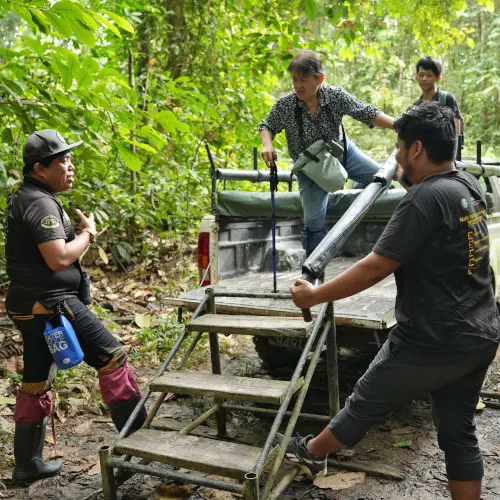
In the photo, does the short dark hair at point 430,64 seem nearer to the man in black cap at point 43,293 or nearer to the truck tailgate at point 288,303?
the truck tailgate at point 288,303

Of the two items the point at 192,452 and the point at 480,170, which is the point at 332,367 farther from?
the point at 480,170

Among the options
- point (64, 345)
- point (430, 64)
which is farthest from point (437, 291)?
point (430, 64)

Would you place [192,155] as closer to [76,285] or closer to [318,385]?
[318,385]

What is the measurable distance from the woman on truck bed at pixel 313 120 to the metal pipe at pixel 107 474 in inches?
91.9

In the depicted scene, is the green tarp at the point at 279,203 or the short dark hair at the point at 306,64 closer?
the short dark hair at the point at 306,64

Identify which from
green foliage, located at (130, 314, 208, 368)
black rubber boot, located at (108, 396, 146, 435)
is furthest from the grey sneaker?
green foliage, located at (130, 314, 208, 368)

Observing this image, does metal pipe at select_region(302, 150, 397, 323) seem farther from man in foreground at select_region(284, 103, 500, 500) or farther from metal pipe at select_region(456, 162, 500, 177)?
metal pipe at select_region(456, 162, 500, 177)

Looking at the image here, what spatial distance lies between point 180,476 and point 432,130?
2.02m

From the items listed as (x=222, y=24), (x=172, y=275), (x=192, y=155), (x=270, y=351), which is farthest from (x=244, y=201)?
(x=222, y=24)

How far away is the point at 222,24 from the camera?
30.6ft

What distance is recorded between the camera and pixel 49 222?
10.3 ft

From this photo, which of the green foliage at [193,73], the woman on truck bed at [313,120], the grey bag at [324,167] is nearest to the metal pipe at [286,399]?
the grey bag at [324,167]

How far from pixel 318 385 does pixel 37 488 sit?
246cm

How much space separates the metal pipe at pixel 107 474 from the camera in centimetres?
285
